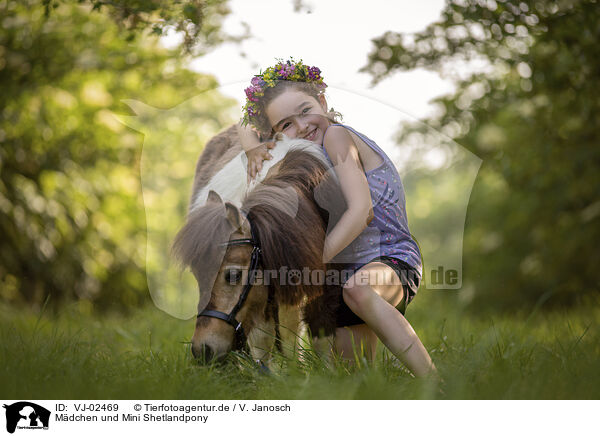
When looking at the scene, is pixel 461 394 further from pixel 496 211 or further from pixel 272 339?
pixel 496 211

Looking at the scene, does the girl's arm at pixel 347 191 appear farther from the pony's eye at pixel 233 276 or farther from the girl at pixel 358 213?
the pony's eye at pixel 233 276

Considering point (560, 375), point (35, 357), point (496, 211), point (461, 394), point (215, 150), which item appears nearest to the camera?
point (461, 394)

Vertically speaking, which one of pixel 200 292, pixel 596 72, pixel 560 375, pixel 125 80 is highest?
pixel 596 72

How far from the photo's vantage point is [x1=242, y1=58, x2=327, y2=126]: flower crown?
2600 mm

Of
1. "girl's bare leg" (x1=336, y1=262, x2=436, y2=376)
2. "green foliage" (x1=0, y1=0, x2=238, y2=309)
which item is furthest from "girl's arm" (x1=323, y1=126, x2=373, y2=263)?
"green foliage" (x1=0, y1=0, x2=238, y2=309)

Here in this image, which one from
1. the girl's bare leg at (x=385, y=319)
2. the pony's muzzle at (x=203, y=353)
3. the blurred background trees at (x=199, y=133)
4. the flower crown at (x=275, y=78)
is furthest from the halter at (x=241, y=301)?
the blurred background trees at (x=199, y=133)

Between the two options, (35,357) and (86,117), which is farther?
(86,117)

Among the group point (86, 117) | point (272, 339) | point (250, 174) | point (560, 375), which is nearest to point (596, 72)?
point (560, 375)

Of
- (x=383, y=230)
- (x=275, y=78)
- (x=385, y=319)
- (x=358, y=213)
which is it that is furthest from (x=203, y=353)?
(x=275, y=78)

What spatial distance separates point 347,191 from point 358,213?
130 mm

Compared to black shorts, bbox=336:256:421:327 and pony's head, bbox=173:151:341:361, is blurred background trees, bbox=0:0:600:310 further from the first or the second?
pony's head, bbox=173:151:341:361

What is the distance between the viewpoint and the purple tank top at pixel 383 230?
239cm

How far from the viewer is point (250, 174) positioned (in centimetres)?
254

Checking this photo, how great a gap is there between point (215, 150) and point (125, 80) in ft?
7.87
